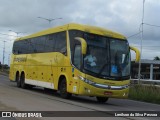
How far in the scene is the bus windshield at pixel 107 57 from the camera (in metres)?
19.4

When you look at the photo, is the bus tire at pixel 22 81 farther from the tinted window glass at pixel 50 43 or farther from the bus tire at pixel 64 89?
the bus tire at pixel 64 89

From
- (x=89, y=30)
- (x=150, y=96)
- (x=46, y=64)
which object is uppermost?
(x=89, y=30)

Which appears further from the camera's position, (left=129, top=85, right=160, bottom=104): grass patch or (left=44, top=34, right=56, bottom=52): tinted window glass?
(left=129, top=85, right=160, bottom=104): grass patch

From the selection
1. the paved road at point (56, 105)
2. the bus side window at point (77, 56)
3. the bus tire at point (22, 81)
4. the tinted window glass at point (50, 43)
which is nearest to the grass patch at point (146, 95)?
the paved road at point (56, 105)

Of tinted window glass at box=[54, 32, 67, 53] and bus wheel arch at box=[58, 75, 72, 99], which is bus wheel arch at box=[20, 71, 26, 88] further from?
bus wheel arch at box=[58, 75, 72, 99]

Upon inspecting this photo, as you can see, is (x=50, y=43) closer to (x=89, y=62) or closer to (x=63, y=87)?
(x=63, y=87)

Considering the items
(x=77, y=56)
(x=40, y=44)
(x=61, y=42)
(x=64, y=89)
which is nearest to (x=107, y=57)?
(x=77, y=56)

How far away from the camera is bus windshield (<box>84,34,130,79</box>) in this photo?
19.4m

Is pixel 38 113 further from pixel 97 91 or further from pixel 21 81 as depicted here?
pixel 21 81

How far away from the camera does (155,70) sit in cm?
11350

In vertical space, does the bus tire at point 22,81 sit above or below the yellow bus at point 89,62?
below

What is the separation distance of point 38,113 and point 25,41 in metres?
16.5

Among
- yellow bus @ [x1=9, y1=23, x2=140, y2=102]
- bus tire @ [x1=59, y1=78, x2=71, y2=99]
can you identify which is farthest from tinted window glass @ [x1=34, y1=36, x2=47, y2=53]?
bus tire @ [x1=59, y1=78, x2=71, y2=99]

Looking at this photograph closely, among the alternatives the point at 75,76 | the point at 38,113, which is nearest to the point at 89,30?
the point at 75,76
